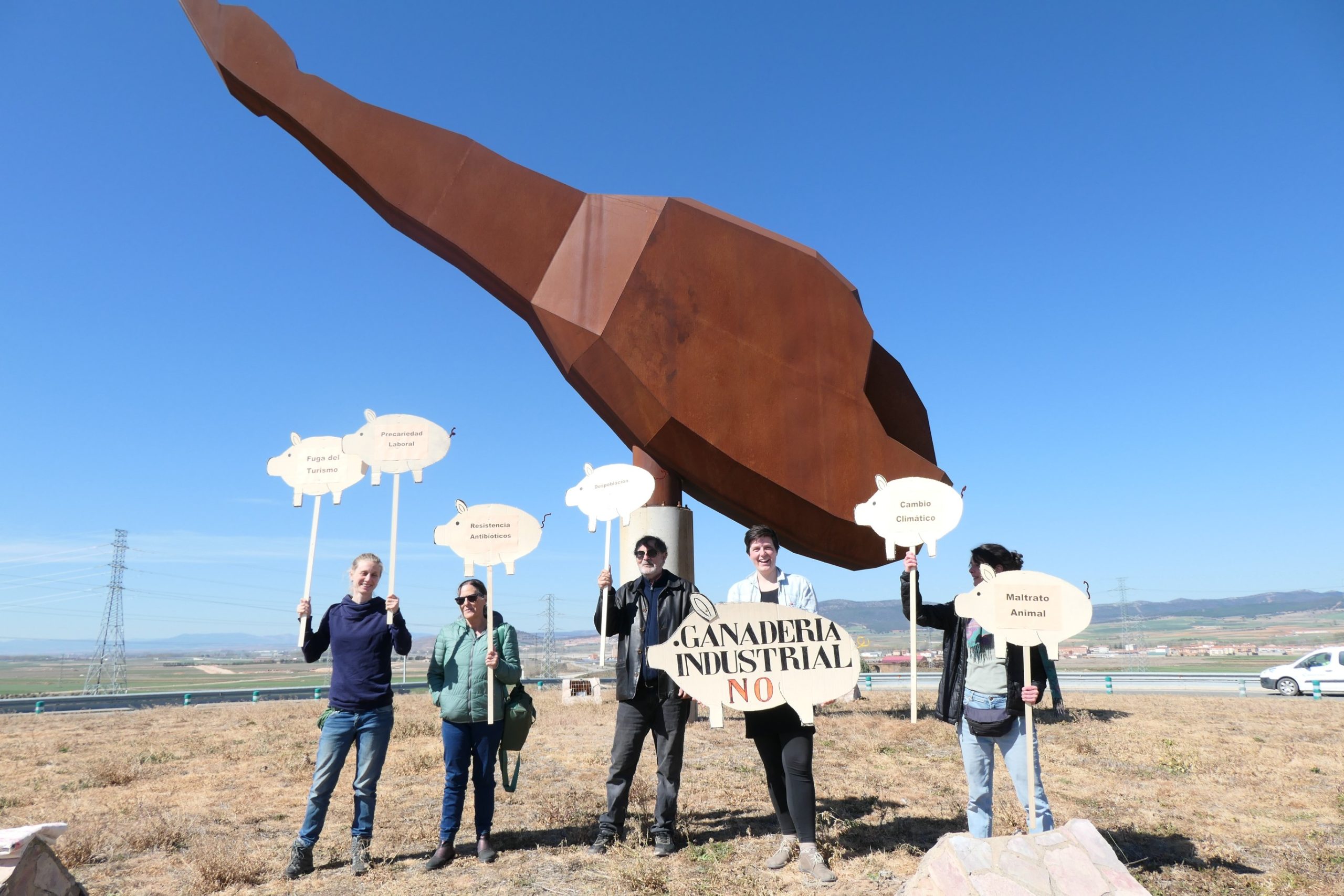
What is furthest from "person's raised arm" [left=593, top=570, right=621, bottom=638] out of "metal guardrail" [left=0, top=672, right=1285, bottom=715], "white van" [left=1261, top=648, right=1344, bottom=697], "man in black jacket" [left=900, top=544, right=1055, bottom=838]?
"white van" [left=1261, top=648, right=1344, bottom=697]

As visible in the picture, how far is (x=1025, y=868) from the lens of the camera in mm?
2984

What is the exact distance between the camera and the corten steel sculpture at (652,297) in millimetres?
7266

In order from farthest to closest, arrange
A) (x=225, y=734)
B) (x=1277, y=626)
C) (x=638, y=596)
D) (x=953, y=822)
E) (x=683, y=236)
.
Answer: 1. (x=1277, y=626)
2. (x=225, y=734)
3. (x=683, y=236)
4. (x=953, y=822)
5. (x=638, y=596)

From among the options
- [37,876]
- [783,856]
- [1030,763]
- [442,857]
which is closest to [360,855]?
[442,857]

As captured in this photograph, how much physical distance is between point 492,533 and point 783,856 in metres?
2.42

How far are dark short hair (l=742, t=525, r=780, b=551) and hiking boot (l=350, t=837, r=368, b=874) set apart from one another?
2.61 meters

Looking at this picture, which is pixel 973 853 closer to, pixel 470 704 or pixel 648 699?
pixel 648 699

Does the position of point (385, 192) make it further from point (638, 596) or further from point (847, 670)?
point (847, 670)

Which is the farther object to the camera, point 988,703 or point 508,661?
point 508,661

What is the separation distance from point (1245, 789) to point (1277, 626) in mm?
200014

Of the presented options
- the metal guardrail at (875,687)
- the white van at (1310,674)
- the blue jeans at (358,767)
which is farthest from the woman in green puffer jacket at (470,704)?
the white van at (1310,674)

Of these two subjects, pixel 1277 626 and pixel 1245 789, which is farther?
pixel 1277 626

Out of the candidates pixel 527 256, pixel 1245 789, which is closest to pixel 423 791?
pixel 527 256

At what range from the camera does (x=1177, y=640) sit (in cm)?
13475
